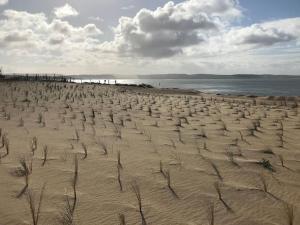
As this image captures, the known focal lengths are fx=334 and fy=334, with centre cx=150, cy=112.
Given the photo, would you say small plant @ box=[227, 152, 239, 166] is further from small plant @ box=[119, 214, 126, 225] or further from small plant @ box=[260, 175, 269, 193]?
small plant @ box=[119, 214, 126, 225]

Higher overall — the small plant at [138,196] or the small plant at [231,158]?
the small plant at [231,158]

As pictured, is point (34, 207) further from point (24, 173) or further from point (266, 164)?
point (266, 164)

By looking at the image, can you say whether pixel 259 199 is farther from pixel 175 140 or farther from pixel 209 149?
pixel 175 140

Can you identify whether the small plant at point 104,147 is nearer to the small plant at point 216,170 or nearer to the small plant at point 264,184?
the small plant at point 216,170

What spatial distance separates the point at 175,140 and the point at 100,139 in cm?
154

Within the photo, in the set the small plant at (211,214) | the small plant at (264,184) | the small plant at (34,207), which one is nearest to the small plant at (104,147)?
the small plant at (34,207)

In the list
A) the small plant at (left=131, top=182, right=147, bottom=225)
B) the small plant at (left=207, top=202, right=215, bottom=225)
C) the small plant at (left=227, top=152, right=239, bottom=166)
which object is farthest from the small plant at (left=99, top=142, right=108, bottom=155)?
the small plant at (left=207, top=202, right=215, bottom=225)

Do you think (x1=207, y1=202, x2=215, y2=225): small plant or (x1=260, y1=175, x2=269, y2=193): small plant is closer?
(x1=207, y1=202, x2=215, y2=225): small plant

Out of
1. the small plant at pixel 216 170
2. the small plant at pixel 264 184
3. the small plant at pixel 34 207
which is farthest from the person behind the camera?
the small plant at pixel 216 170

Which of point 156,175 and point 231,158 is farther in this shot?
point 231,158

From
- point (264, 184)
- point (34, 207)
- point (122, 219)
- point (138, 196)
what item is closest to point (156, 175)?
point (138, 196)

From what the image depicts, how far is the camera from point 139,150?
6.03 metres

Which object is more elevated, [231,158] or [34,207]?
[231,158]

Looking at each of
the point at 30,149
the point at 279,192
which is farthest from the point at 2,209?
the point at 279,192
